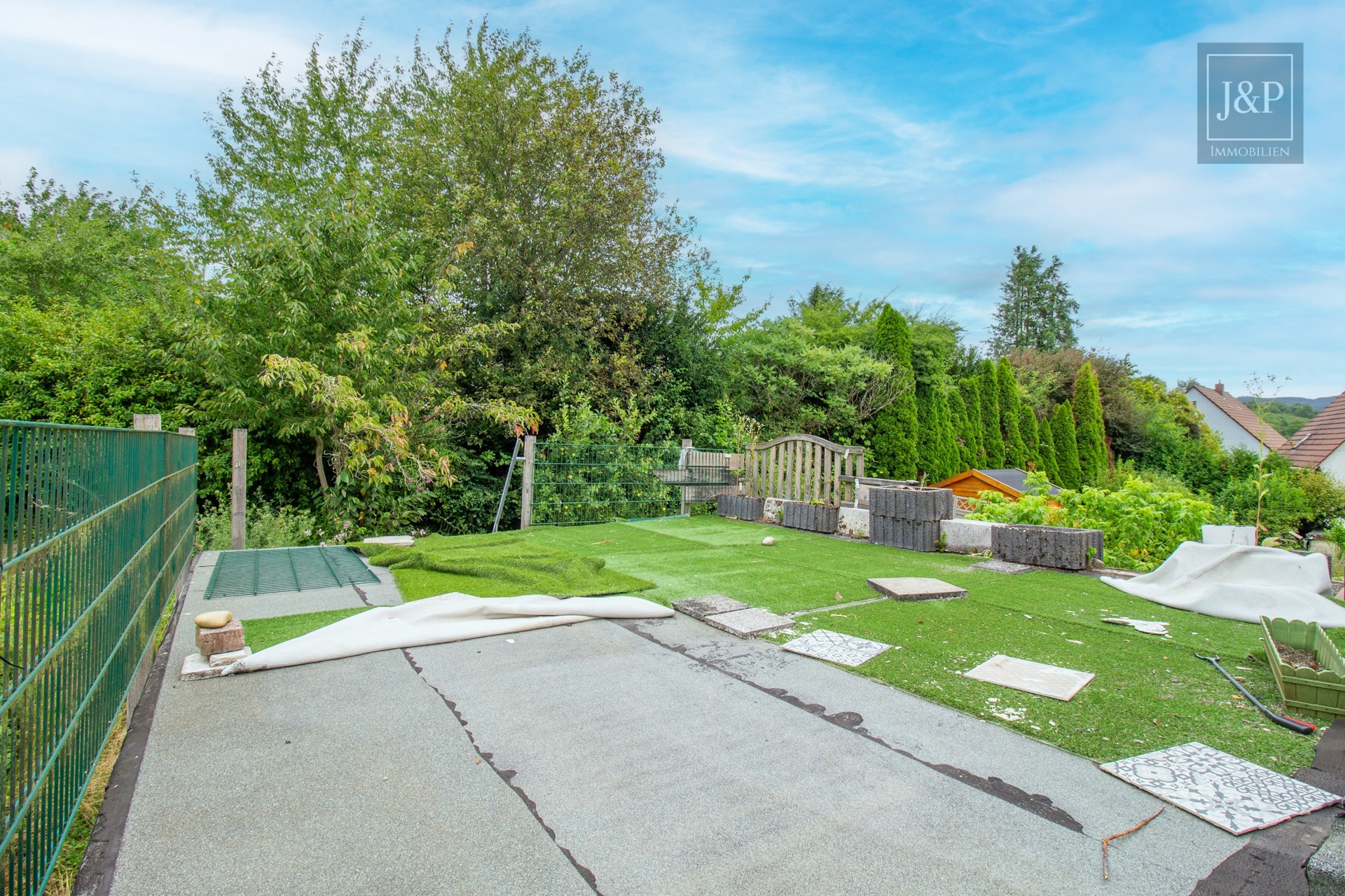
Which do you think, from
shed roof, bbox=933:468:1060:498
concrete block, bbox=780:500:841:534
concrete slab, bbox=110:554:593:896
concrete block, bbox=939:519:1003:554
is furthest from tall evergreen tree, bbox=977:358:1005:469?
concrete slab, bbox=110:554:593:896

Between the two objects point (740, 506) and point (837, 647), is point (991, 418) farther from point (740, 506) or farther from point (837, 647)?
point (837, 647)

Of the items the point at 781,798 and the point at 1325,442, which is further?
the point at 1325,442

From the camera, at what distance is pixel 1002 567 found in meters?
5.65

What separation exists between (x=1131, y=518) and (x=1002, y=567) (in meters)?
1.41

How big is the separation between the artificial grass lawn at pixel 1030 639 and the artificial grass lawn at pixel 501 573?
16.1 inches

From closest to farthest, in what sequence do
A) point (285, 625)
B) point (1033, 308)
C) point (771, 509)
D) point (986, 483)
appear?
point (285, 625)
point (771, 509)
point (986, 483)
point (1033, 308)

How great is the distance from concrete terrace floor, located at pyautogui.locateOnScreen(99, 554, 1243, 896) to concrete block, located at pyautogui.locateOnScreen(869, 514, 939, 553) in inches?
165

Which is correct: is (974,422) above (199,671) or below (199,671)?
above

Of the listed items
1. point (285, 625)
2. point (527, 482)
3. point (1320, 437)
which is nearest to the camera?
point (285, 625)

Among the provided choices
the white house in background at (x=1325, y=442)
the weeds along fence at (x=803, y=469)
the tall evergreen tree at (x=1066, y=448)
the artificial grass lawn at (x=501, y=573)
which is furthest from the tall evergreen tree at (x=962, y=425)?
the artificial grass lawn at (x=501, y=573)

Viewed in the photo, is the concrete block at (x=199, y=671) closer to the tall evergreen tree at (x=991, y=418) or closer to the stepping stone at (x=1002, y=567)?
the stepping stone at (x=1002, y=567)

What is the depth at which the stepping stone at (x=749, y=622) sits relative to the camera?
3.62m

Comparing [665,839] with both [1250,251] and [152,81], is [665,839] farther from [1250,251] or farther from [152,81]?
[1250,251]

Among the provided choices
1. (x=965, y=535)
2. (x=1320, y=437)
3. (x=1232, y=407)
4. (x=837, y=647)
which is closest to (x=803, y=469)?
(x=965, y=535)
